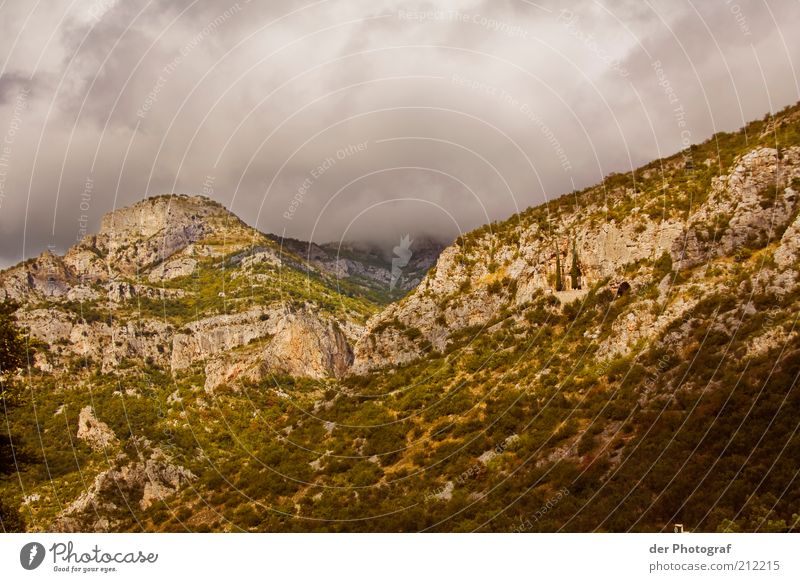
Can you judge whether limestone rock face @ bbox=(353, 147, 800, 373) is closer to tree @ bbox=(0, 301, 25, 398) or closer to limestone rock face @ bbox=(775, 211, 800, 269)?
limestone rock face @ bbox=(775, 211, 800, 269)

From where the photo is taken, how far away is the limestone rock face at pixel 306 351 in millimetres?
96250

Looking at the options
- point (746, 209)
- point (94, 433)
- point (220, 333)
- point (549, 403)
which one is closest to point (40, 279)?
point (220, 333)

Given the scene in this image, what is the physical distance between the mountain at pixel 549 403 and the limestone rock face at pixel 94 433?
1.32 feet

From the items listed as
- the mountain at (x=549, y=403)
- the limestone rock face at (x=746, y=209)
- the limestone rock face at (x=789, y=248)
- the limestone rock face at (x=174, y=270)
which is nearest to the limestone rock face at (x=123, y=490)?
the mountain at (x=549, y=403)

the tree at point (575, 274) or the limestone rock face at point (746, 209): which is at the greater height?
the limestone rock face at point (746, 209)

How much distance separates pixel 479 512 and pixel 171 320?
12690 centimetres

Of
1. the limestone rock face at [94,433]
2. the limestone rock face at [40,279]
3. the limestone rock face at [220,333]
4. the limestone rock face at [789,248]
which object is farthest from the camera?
the limestone rock face at [40,279]

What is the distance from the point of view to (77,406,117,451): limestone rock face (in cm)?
8681

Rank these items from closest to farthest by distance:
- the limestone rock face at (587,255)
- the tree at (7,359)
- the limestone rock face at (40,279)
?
the tree at (7,359)
the limestone rock face at (587,255)
the limestone rock face at (40,279)

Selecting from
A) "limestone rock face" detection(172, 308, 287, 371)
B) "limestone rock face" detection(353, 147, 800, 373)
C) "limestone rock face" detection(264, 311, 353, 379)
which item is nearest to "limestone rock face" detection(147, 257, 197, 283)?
"limestone rock face" detection(172, 308, 287, 371)

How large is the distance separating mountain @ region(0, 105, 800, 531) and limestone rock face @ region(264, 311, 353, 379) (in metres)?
4.35

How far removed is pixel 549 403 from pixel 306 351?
225 feet

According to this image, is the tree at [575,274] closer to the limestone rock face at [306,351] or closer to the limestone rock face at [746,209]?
the limestone rock face at [746,209]

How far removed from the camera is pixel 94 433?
89.5 m
